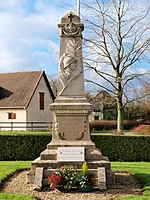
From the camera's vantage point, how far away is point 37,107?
40.8 m

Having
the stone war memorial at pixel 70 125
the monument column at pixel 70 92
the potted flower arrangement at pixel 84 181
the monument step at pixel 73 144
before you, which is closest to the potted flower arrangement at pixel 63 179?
the potted flower arrangement at pixel 84 181

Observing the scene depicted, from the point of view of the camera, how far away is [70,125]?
11203 millimetres

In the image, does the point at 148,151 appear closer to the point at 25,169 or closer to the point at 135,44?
the point at 25,169

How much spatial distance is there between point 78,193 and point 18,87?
106ft

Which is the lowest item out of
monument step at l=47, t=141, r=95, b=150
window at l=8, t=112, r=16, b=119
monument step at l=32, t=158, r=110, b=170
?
monument step at l=32, t=158, r=110, b=170

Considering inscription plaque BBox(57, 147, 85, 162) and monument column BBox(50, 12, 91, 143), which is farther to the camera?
monument column BBox(50, 12, 91, 143)

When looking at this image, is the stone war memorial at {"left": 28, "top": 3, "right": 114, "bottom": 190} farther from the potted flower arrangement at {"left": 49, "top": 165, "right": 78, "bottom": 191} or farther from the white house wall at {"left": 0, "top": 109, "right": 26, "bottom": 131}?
the white house wall at {"left": 0, "top": 109, "right": 26, "bottom": 131}

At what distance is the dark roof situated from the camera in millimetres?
38750

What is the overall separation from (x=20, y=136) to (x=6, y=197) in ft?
33.5

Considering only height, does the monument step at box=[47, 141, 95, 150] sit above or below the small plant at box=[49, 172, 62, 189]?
above

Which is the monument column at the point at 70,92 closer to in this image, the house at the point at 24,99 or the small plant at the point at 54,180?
the small plant at the point at 54,180

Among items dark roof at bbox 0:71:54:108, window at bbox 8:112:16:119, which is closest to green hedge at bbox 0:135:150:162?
dark roof at bbox 0:71:54:108

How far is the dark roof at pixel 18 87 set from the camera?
38.8 m

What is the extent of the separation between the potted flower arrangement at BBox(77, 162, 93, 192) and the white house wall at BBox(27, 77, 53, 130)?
1151 inches
